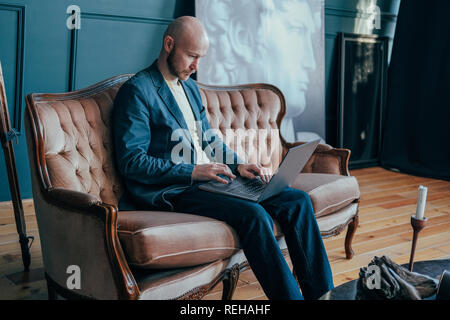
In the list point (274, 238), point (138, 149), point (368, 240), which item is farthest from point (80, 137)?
point (368, 240)

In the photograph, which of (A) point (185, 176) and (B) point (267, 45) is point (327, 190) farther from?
(B) point (267, 45)

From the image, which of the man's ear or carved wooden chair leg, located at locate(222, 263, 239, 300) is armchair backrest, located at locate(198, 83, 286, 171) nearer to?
the man's ear

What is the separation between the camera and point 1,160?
10.6ft

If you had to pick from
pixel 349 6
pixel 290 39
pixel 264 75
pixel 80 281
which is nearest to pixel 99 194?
pixel 80 281

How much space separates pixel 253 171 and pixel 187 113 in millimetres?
381

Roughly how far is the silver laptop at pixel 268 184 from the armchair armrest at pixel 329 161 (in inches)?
29.8

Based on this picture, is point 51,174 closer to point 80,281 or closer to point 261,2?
point 80,281

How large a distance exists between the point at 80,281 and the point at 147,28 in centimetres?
244

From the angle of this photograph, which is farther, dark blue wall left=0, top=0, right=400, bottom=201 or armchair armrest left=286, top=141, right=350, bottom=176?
dark blue wall left=0, top=0, right=400, bottom=201

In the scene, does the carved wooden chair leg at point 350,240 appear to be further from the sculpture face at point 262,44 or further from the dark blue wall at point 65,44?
the dark blue wall at point 65,44

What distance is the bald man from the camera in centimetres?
177

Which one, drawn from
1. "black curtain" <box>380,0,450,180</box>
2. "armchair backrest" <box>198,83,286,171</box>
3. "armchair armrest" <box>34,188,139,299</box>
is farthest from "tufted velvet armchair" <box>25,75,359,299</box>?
"black curtain" <box>380,0,450,180</box>

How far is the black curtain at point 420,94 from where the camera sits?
475 centimetres

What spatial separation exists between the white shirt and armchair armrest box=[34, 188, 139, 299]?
0.65 metres
